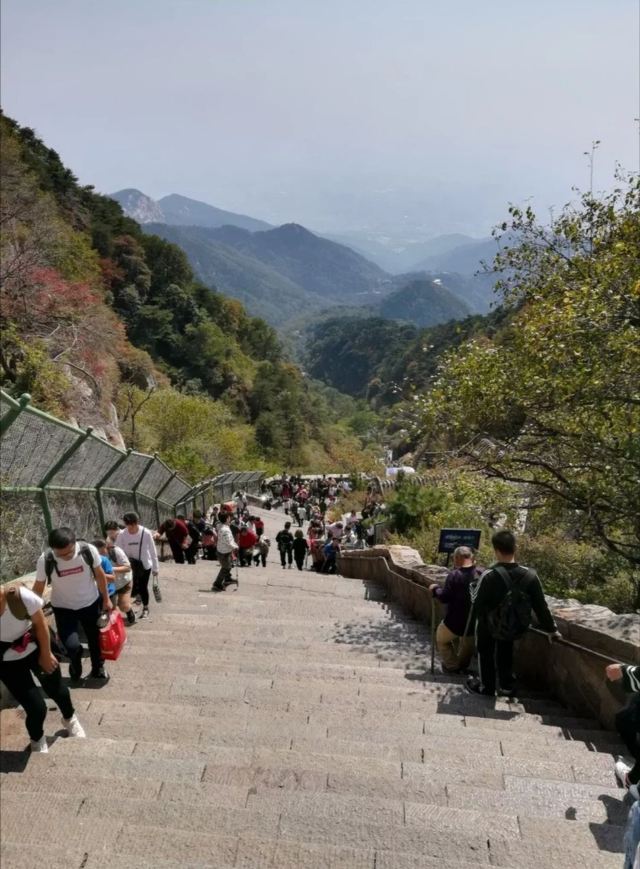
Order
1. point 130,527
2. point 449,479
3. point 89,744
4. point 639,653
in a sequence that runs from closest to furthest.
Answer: point 89,744 < point 639,653 < point 130,527 < point 449,479

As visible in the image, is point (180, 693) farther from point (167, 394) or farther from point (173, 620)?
point (167, 394)

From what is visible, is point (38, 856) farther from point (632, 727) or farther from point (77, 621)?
point (632, 727)

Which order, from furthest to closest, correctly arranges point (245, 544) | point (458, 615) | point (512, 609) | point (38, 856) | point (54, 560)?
point (245, 544) < point (458, 615) < point (512, 609) < point (54, 560) < point (38, 856)

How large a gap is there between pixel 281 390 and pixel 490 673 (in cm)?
7019

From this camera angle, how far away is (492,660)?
4996 mm

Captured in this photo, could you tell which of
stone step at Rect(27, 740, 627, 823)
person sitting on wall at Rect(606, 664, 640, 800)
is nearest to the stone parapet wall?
person sitting on wall at Rect(606, 664, 640, 800)

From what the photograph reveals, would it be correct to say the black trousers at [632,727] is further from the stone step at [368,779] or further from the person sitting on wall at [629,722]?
the stone step at [368,779]

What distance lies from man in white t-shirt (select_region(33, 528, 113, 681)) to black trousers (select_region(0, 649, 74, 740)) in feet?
2.52

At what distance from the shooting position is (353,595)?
1091 centimetres

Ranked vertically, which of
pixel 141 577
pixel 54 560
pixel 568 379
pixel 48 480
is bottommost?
pixel 141 577

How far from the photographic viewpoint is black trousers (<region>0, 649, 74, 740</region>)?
342cm

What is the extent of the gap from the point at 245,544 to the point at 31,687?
34.9ft

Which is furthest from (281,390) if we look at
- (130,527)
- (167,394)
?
(130,527)

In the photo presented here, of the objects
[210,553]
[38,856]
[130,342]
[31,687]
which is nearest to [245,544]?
[210,553]
